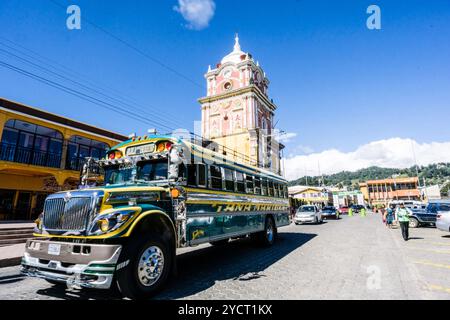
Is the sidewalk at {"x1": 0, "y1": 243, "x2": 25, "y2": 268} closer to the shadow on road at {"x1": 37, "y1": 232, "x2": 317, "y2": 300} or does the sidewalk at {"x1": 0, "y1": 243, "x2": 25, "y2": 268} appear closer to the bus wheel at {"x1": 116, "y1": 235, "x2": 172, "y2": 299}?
Answer: the shadow on road at {"x1": 37, "y1": 232, "x2": 317, "y2": 300}

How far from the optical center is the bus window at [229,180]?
7.53 meters

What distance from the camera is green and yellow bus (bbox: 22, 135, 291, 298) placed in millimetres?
3955

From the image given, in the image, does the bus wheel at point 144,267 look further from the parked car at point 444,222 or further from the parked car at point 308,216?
the parked car at point 308,216

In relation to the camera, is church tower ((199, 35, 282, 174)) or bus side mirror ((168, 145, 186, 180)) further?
church tower ((199, 35, 282, 174))

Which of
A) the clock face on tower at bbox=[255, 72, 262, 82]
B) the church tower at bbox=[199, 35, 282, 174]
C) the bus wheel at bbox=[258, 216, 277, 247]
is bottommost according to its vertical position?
the bus wheel at bbox=[258, 216, 277, 247]

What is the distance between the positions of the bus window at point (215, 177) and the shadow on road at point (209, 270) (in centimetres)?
215

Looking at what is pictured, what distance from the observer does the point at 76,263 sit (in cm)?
394

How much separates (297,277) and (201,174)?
10.6 ft

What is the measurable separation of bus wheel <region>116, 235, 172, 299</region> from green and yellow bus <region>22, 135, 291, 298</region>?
0.02 m

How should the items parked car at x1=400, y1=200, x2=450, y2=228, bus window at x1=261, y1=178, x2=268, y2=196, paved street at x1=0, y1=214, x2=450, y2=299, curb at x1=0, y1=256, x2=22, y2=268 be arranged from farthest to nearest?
parked car at x1=400, y1=200, x2=450, y2=228
bus window at x1=261, y1=178, x2=268, y2=196
curb at x1=0, y1=256, x2=22, y2=268
paved street at x1=0, y1=214, x2=450, y2=299

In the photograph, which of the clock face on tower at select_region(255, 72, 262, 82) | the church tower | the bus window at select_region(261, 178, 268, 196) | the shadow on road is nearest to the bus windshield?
the shadow on road

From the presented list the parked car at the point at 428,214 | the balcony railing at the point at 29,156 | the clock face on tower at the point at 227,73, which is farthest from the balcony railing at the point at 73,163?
the clock face on tower at the point at 227,73
